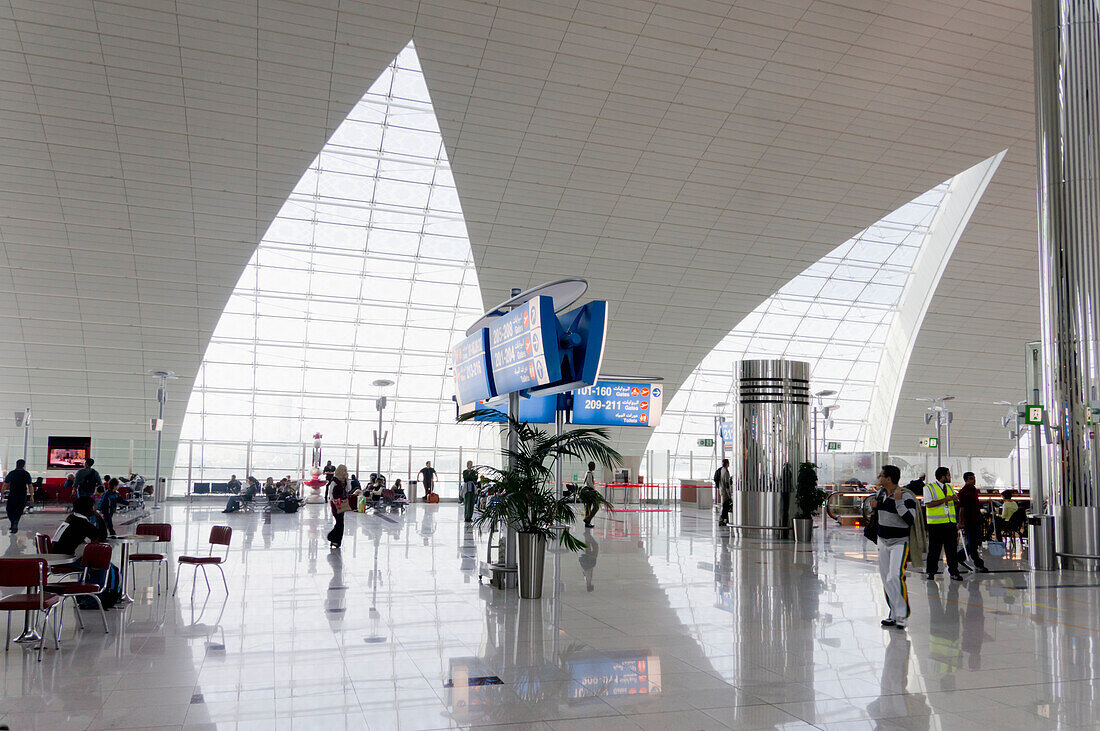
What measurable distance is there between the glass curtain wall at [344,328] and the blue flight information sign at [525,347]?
2470cm

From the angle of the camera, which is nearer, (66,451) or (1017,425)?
(1017,425)

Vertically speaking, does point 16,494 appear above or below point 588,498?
below

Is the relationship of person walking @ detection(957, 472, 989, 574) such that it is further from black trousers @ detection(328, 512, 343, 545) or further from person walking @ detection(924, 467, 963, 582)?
black trousers @ detection(328, 512, 343, 545)

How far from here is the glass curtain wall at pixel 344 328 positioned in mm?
36406

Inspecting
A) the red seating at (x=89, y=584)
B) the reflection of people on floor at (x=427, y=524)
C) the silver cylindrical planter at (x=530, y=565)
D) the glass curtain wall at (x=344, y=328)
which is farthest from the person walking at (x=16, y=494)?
the glass curtain wall at (x=344, y=328)

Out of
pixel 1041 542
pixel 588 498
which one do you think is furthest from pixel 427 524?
pixel 1041 542

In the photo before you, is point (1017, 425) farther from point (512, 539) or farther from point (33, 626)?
point (33, 626)

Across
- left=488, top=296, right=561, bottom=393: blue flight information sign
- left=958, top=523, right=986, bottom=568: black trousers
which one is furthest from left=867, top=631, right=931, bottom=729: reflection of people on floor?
left=958, top=523, right=986, bottom=568: black trousers

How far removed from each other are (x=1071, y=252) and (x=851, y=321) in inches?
1297

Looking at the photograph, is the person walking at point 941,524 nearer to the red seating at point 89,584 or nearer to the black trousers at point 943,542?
the black trousers at point 943,542

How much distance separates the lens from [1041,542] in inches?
573

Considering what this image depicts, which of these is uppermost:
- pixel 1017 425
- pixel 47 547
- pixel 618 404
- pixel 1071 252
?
pixel 1071 252

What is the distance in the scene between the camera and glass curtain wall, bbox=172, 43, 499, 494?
36.4m

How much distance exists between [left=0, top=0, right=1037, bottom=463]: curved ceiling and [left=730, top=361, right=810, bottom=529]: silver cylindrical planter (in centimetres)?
1078
